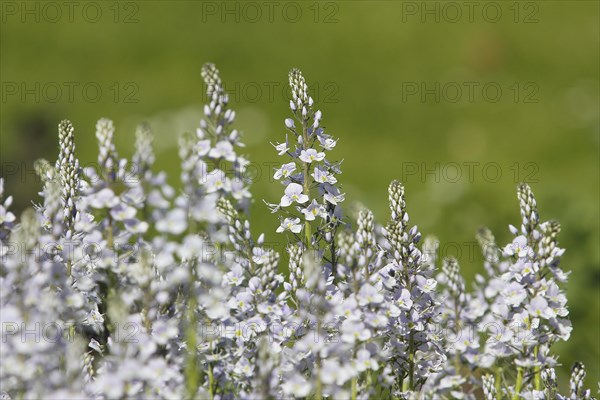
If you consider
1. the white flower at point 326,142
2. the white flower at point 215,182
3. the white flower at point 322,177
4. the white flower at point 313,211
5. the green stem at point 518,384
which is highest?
the white flower at point 326,142

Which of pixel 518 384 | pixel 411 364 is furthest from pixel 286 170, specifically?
pixel 518 384

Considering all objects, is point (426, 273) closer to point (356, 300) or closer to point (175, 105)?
point (356, 300)

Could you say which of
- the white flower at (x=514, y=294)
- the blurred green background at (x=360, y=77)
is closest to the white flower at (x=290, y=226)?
the white flower at (x=514, y=294)

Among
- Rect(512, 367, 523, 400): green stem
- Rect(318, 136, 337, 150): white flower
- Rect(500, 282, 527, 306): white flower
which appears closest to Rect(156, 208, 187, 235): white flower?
Rect(318, 136, 337, 150): white flower

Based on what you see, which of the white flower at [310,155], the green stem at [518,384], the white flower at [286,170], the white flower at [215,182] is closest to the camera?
the white flower at [215,182]

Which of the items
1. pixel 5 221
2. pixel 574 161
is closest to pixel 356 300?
pixel 5 221

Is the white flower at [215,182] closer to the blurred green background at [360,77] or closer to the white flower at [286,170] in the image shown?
the white flower at [286,170]

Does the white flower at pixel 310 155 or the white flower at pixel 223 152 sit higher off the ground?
the white flower at pixel 310 155

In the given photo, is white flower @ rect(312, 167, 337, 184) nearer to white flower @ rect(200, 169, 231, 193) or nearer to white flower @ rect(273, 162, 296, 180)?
white flower @ rect(273, 162, 296, 180)
